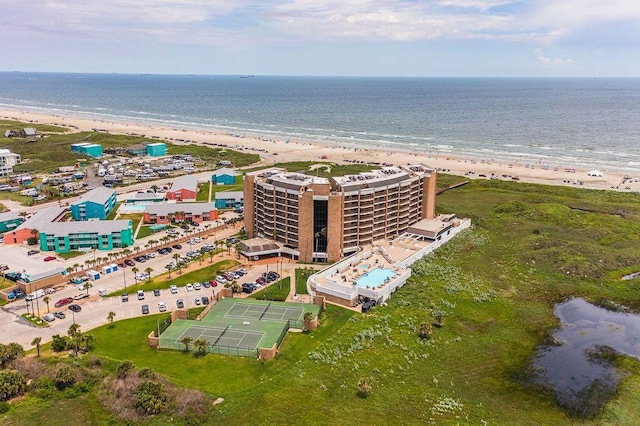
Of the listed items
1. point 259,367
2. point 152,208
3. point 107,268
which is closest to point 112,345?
point 259,367

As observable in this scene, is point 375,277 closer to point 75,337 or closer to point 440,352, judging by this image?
point 440,352

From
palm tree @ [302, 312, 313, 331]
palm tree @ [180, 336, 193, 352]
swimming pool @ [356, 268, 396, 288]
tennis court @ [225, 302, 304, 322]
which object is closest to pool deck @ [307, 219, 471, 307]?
swimming pool @ [356, 268, 396, 288]

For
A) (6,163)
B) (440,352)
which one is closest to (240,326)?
(440,352)

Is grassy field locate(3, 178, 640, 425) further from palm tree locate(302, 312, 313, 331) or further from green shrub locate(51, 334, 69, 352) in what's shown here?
green shrub locate(51, 334, 69, 352)

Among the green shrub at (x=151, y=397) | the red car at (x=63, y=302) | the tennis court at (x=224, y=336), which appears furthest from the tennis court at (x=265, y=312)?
the red car at (x=63, y=302)

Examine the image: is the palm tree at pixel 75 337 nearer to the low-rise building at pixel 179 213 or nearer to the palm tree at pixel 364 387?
the palm tree at pixel 364 387

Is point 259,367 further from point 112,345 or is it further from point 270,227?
point 270,227
